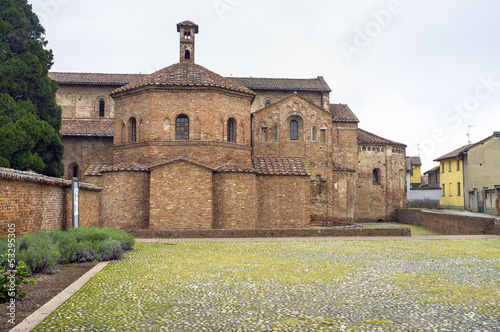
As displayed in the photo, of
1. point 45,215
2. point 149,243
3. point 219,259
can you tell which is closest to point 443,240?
point 219,259

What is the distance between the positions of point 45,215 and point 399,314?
36.7 ft

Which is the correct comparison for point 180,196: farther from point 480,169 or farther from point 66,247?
point 480,169

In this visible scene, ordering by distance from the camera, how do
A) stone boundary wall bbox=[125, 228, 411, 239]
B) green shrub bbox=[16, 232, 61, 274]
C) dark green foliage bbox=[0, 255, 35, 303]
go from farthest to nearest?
stone boundary wall bbox=[125, 228, 411, 239] → green shrub bbox=[16, 232, 61, 274] → dark green foliage bbox=[0, 255, 35, 303]

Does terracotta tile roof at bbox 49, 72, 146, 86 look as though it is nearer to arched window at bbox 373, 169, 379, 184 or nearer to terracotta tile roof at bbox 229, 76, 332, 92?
terracotta tile roof at bbox 229, 76, 332, 92

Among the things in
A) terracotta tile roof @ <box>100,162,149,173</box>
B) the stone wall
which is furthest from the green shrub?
the stone wall

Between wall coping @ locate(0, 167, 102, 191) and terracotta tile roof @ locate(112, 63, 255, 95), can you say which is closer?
wall coping @ locate(0, 167, 102, 191)

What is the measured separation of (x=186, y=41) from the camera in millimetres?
25766

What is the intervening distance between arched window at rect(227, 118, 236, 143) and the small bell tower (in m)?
5.03

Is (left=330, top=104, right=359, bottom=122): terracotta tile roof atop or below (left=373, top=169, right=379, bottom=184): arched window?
atop

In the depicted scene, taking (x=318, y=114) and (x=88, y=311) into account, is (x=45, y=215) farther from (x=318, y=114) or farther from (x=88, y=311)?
(x=318, y=114)

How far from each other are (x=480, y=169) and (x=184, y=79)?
30.1m

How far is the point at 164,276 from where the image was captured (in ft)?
30.3

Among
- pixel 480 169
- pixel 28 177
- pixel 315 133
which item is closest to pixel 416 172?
pixel 480 169

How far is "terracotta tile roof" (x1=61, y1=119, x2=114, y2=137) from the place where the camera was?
28.1 meters
